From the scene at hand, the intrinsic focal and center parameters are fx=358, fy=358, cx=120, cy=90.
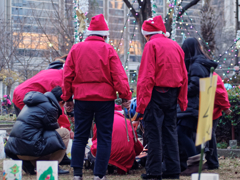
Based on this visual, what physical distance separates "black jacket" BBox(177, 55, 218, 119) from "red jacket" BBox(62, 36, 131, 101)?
1050 mm

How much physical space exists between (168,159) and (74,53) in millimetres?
1510

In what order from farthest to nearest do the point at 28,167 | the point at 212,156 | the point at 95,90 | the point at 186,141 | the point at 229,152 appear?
1. the point at 229,152
2. the point at 212,156
3. the point at 186,141
4. the point at 28,167
5. the point at 95,90

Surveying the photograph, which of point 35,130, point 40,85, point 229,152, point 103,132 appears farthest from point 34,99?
point 229,152

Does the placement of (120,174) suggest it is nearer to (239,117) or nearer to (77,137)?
(77,137)

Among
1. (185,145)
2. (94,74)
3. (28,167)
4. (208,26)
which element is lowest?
(28,167)

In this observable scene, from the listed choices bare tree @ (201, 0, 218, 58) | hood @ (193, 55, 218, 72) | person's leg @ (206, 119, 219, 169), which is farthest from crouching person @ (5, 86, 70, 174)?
bare tree @ (201, 0, 218, 58)

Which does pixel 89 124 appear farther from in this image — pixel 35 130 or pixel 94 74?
pixel 35 130

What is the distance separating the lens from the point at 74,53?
11.9ft

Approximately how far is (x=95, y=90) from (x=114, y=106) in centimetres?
30

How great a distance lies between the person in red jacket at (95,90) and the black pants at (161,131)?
1.08ft

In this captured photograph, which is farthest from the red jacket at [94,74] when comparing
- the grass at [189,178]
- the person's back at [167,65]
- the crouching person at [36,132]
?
the grass at [189,178]

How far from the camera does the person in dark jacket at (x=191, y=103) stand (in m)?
4.31

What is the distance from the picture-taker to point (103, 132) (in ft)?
11.8

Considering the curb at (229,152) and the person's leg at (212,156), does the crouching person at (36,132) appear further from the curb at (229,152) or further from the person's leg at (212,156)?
the curb at (229,152)
